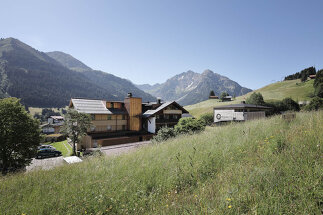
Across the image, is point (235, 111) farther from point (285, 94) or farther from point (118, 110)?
point (285, 94)

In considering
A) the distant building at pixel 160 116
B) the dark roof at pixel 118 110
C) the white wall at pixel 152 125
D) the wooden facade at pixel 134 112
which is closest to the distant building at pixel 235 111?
the distant building at pixel 160 116

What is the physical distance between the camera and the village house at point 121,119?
3356cm

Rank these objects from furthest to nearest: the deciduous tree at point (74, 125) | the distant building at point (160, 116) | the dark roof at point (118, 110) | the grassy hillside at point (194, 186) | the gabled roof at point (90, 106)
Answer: the distant building at point (160, 116) < the dark roof at point (118, 110) < the gabled roof at point (90, 106) < the deciduous tree at point (74, 125) < the grassy hillside at point (194, 186)

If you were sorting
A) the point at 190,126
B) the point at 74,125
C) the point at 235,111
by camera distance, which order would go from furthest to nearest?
1. the point at 235,111
2. the point at 74,125
3. the point at 190,126

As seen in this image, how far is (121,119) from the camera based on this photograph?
39188 mm

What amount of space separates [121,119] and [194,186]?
37321mm

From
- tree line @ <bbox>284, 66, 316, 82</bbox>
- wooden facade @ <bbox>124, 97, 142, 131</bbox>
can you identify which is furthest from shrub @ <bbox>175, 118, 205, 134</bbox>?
tree line @ <bbox>284, 66, 316, 82</bbox>

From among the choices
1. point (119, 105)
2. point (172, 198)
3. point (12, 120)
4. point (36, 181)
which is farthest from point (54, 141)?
point (172, 198)

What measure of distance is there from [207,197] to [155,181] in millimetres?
1665

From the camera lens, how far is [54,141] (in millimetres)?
54250

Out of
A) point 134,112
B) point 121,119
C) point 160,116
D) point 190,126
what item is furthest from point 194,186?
point 134,112

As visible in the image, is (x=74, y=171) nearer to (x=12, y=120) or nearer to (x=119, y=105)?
(x=12, y=120)

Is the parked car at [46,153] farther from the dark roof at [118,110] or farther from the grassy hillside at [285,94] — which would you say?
the grassy hillside at [285,94]

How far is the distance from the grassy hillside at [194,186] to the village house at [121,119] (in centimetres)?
3002
